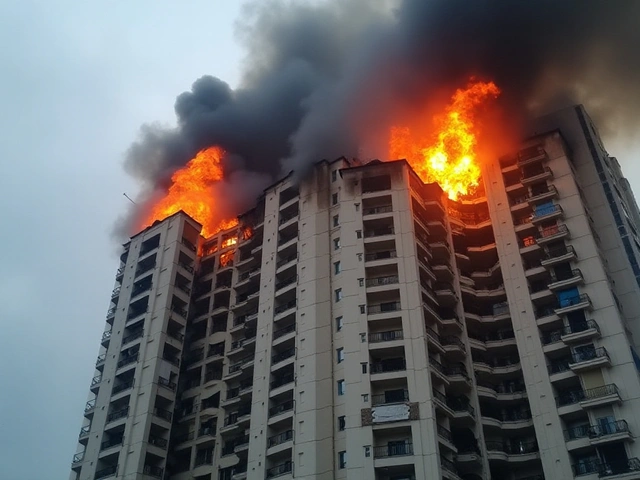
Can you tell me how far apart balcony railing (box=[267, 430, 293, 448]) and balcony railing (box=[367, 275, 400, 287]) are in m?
14.6

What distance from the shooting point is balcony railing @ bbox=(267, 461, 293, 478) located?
55719 mm

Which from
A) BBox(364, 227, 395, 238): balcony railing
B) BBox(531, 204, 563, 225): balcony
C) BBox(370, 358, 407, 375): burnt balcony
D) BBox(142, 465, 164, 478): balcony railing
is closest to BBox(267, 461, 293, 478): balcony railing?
BBox(370, 358, 407, 375): burnt balcony

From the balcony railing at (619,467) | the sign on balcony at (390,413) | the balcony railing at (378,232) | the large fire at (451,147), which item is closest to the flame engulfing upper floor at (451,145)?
the large fire at (451,147)

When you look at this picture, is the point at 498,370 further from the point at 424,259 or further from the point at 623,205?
the point at 623,205

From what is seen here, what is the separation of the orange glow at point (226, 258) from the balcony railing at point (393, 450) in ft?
115

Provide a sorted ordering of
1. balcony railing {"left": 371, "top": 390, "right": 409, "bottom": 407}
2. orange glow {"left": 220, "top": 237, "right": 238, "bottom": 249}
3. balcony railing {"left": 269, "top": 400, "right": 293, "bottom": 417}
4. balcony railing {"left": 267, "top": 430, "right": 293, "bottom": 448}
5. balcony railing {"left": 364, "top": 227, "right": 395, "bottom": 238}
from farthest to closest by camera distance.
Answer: orange glow {"left": 220, "top": 237, "right": 238, "bottom": 249}
balcony railing {"left": 364, "top": 227, "right": 395, "bottom": 238}
balcony railing {"left": 269, "top": 400, "right": 293, "bottom": 417}
balcony railing {"left": 267, "top": 430, "right": 293, "bottom": 448}
balcony railing {"left": 371, "top": 390, "right": 409, "bottom": 407}

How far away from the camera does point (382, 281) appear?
61844 mm

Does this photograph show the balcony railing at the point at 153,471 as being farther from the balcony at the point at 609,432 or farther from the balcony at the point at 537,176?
the balcony at the point at 537,176

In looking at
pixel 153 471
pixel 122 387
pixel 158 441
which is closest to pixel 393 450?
pixel 153 471

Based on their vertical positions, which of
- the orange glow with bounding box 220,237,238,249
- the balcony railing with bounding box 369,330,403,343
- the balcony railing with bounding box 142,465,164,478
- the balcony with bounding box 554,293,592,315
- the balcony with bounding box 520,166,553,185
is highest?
the orange glow with bounding box 220,237,238,249

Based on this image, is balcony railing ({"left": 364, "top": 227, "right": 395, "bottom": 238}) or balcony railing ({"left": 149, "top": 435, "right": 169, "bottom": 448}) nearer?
balcony railing ({"left": 364, "top": 227, "right": 395, "bottom": 238})

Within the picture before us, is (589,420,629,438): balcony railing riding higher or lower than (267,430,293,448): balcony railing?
lower

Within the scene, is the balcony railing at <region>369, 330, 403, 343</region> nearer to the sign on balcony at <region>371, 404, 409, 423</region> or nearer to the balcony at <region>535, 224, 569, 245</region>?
the sign on balcony at <region>371, 404, 409, 423</region>

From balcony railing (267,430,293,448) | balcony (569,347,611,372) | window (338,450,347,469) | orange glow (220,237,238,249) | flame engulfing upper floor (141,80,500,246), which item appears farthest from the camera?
orange glow (220,237,238,249)
